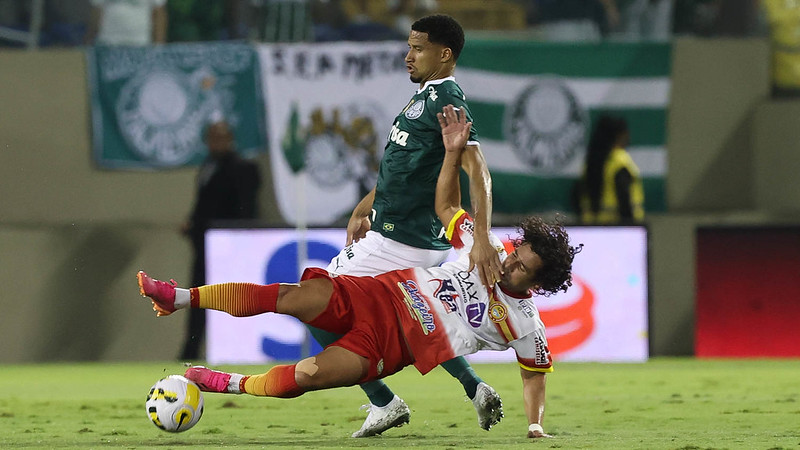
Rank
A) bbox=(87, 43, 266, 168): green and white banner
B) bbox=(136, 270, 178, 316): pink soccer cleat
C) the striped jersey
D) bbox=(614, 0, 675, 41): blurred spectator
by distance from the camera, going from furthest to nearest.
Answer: bbox=(614, 0, 675, 41): blurred spectator, bbox=(87, 43, 266, 168): green and white banner, the striped jersey, bbox=(136, 270, 178, 316): pink soccer cleat

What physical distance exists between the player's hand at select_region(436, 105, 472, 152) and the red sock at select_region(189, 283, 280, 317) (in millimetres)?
1108

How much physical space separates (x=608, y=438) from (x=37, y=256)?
26.3 feet

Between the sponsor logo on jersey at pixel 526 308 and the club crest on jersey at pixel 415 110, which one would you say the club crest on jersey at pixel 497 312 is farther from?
the club crest on jersey at pixel 415 110

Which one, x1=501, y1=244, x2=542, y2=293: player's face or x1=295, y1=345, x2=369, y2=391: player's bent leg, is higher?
x1=501, y1=244, x2=542, y2=293: player's face

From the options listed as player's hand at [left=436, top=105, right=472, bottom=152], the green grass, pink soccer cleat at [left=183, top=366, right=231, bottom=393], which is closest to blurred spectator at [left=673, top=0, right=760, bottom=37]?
the green grass

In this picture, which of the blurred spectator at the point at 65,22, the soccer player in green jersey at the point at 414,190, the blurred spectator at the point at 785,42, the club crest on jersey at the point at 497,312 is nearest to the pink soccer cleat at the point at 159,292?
the soccer player in green jersey at the point at 414,190

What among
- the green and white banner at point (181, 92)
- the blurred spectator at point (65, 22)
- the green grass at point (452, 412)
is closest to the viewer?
the green grass at point (452, 412)

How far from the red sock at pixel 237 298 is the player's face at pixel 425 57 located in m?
1.40

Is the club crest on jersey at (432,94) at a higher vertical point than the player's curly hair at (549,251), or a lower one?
higher

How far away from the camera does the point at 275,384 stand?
646 cm

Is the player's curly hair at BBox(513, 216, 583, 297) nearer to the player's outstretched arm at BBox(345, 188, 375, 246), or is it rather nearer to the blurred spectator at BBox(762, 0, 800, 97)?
the player's outstretched arm at BBox(345, 188, 375, 246)

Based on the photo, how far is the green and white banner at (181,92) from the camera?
44.4 ft

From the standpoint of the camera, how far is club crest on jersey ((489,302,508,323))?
6648mm

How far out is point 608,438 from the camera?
6812 mm
